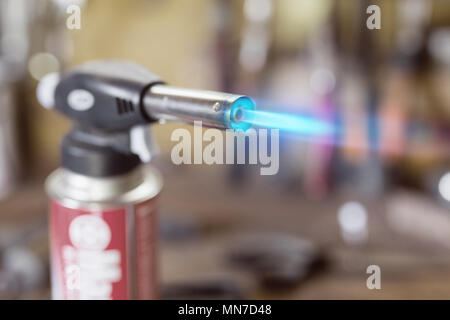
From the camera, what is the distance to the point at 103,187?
0.40 metres

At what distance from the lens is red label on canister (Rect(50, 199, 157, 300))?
1.30 ft

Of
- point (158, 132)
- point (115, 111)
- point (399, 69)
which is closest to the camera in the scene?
point (115, 111)

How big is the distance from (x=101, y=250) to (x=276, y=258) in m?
0.24

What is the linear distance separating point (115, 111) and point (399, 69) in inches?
20.0

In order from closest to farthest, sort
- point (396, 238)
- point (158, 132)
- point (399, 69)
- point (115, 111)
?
point (115, 111)
point (396, 238)
point (399, 69)
point (158, 132)

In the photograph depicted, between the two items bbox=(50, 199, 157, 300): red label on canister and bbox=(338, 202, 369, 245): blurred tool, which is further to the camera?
bbox=(338, 202, 369, 245): blurred tool

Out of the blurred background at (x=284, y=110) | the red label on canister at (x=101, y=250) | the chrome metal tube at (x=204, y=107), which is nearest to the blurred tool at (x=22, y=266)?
the blurred background at (x=284, y=110)

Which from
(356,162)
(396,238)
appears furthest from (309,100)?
(396,238)

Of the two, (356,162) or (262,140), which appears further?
(356,162)

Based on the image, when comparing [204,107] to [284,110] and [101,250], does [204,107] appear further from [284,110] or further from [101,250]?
[284,110]

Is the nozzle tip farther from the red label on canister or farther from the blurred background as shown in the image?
the blurred background

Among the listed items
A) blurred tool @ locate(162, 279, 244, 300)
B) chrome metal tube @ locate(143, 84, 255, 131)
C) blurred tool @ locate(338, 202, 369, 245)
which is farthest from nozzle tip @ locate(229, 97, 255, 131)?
blurred tool @ locate(338, 202, 369, 245)

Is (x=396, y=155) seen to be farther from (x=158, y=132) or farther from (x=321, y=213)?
(x=158, y=132)

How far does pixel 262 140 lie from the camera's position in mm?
392
